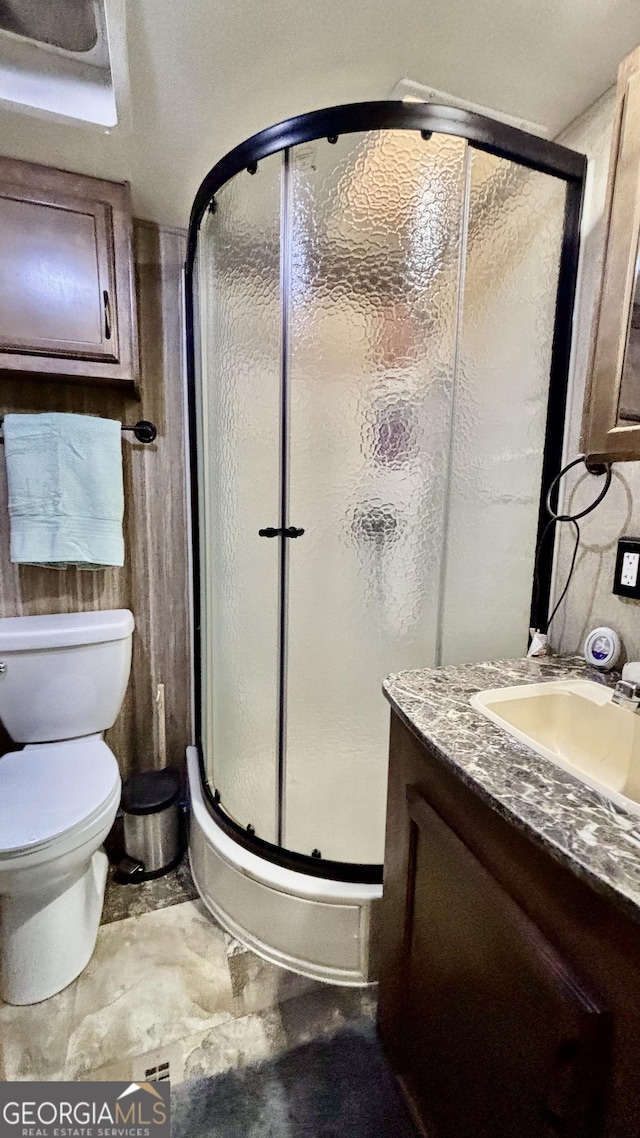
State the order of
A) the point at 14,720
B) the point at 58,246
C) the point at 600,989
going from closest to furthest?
the point at 600,989 → the point at 58,246 → the point at 14,720

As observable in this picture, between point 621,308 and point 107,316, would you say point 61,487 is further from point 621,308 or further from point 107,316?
point 621,308

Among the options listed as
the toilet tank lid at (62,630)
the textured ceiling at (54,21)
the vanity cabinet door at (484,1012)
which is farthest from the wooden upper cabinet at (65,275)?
the vanity cabinet door at (484,1012)

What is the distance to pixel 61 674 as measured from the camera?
1478 millimetres

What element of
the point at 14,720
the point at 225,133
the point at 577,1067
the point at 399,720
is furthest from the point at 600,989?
the point at 225,133

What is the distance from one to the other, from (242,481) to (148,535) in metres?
0.50

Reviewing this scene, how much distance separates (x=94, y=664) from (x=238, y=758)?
1.78 ft

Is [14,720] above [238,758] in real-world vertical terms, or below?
above

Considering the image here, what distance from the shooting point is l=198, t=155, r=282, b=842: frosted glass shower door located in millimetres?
1294

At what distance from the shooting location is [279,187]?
119 centimetres

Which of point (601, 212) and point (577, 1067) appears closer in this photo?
point (577, 1067)

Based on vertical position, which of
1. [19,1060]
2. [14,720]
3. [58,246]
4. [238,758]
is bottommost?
[19,1060]

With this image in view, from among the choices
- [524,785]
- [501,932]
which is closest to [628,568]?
[524,785]

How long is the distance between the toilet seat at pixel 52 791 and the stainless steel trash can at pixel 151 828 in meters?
0.25

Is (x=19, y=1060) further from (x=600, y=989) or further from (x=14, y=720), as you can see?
(x=600, y=989)
